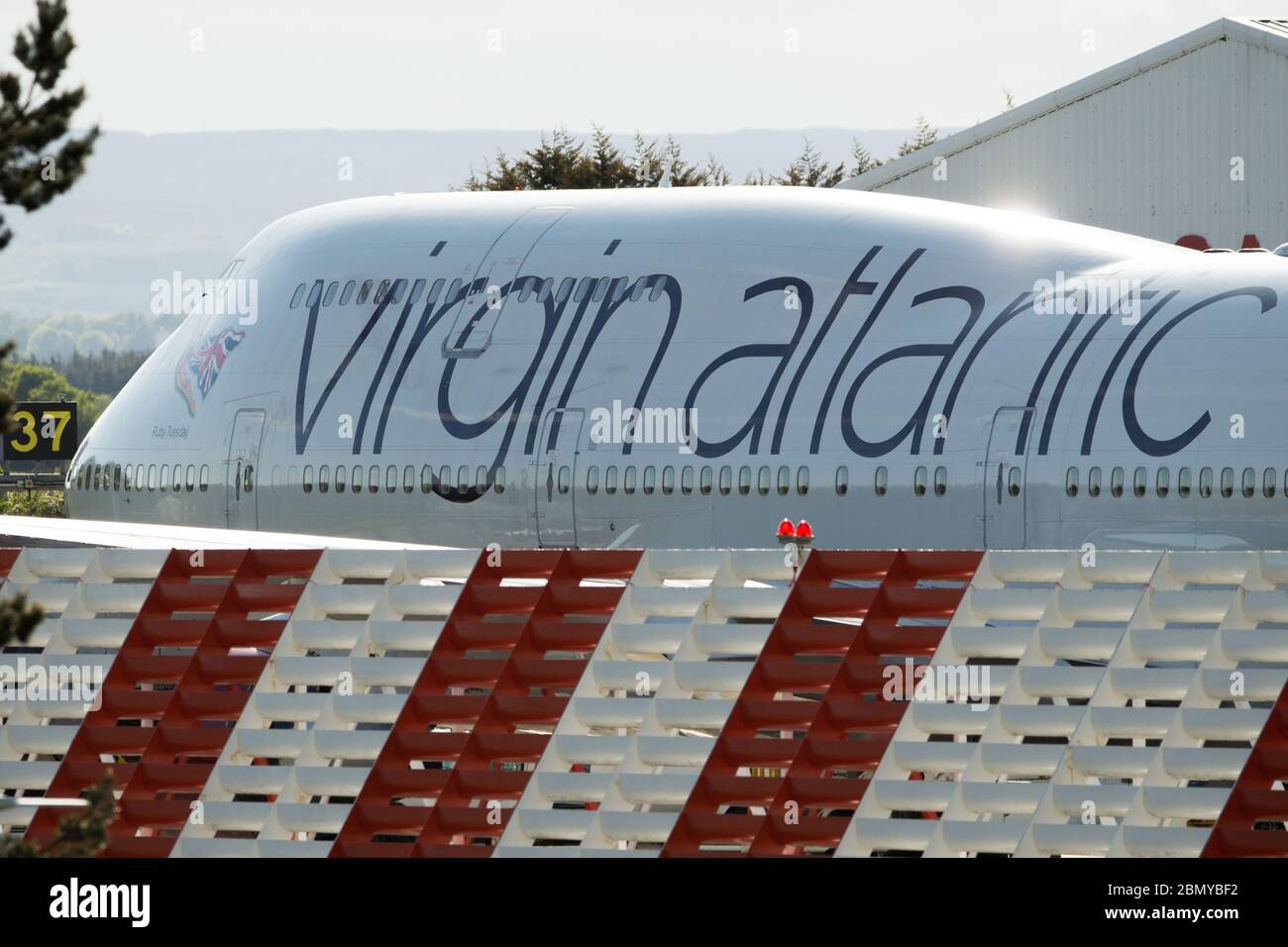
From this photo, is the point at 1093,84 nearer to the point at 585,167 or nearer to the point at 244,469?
the point at 244,469

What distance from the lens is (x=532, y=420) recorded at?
29734mm

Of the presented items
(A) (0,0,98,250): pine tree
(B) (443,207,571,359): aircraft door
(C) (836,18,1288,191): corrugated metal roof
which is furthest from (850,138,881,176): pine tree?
(A) (0,0,98,250): pine tree

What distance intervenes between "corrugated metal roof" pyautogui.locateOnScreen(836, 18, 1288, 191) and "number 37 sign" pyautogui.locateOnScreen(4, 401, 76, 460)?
104ft

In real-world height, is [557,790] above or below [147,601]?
below

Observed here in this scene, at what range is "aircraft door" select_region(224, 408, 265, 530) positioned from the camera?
3259 centimetres

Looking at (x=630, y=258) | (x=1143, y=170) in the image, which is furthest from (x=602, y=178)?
(x=630, y=258)

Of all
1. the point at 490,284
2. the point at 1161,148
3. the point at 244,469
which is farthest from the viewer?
the point at 1161,148

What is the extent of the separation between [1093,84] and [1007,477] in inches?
Answer: 899

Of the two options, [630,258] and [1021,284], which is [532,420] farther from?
[1021,284]

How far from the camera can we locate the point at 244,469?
3272 centimetres

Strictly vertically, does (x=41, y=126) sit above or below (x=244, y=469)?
above

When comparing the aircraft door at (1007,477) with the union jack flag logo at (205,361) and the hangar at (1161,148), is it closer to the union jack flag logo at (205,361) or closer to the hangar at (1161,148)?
the union jack flag logo at (205,361)

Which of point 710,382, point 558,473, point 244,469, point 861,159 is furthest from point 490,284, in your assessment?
point 861,159
